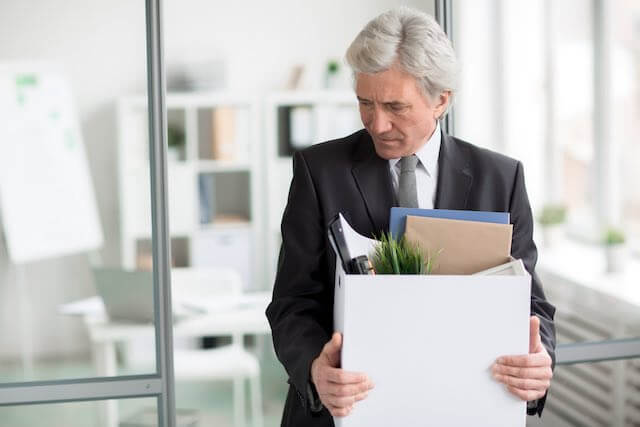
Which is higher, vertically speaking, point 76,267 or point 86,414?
point 76,267

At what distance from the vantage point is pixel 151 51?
6.06ft

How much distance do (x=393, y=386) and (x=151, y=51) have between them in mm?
952

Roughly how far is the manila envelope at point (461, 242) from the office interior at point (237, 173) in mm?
261

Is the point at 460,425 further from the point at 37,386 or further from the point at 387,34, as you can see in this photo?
the point at 37,386

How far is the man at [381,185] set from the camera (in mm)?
1317

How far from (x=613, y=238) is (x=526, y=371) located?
227cm

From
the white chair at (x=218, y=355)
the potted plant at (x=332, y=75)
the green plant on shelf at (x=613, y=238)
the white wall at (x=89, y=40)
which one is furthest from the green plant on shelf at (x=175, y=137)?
the green plant on shelf at (x=613, y=238)

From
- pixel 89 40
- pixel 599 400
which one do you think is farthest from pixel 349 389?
pixel 599 400

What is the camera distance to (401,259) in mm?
1271

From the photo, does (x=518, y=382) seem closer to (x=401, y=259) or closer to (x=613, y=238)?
(x=401, y=259)

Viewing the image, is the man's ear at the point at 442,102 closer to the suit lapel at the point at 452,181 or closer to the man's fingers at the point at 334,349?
the suit lapel at the point at 452,181

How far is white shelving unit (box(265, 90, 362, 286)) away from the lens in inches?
187

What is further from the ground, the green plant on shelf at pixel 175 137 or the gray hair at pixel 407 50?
the gray hair at pixel 407 50

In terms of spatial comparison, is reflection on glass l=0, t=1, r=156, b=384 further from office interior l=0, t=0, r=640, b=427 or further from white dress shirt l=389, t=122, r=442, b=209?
white dress shirt l=389, t=122, r=442, b=209
